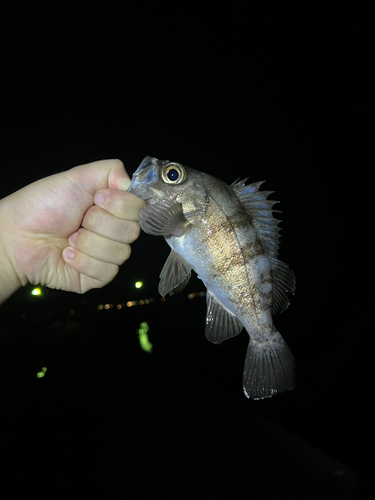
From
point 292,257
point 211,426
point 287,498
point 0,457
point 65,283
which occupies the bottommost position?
point 287,498

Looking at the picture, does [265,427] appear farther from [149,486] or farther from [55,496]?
[55,496]

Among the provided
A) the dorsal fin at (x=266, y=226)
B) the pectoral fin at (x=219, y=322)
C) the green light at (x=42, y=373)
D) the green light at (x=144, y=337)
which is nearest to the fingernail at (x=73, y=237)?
the pectoral fin at (x=219, y=322)

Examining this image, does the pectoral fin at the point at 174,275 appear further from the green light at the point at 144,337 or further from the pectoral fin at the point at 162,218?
the green light at the point at 144,337

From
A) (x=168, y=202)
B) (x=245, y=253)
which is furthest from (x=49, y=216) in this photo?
(x=245, y=253)

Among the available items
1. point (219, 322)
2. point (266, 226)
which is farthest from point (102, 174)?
point (219, 322)

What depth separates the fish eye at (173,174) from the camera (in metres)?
1.79

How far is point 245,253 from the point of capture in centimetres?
180

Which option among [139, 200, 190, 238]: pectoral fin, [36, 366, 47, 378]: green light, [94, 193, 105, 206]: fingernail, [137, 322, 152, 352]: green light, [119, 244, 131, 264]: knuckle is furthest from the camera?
[137, 322, 152, 352]: green light

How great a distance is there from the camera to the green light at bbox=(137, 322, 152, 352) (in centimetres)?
1435

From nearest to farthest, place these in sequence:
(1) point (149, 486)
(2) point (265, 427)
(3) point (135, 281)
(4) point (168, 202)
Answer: (4) point (168, 202) < (1) point (149, 486) < (2) point (265, 427) < (3) point (135, 281)

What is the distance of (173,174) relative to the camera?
1802 millimetres

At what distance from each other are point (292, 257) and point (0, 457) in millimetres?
12087

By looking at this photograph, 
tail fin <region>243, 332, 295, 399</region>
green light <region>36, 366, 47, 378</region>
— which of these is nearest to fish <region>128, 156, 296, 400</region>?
tail fin <region>243, 332, 295, 399</region>

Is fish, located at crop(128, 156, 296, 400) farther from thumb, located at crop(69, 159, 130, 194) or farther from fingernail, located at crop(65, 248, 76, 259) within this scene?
fingernail, located at crop(65, 248, 76, 259)
